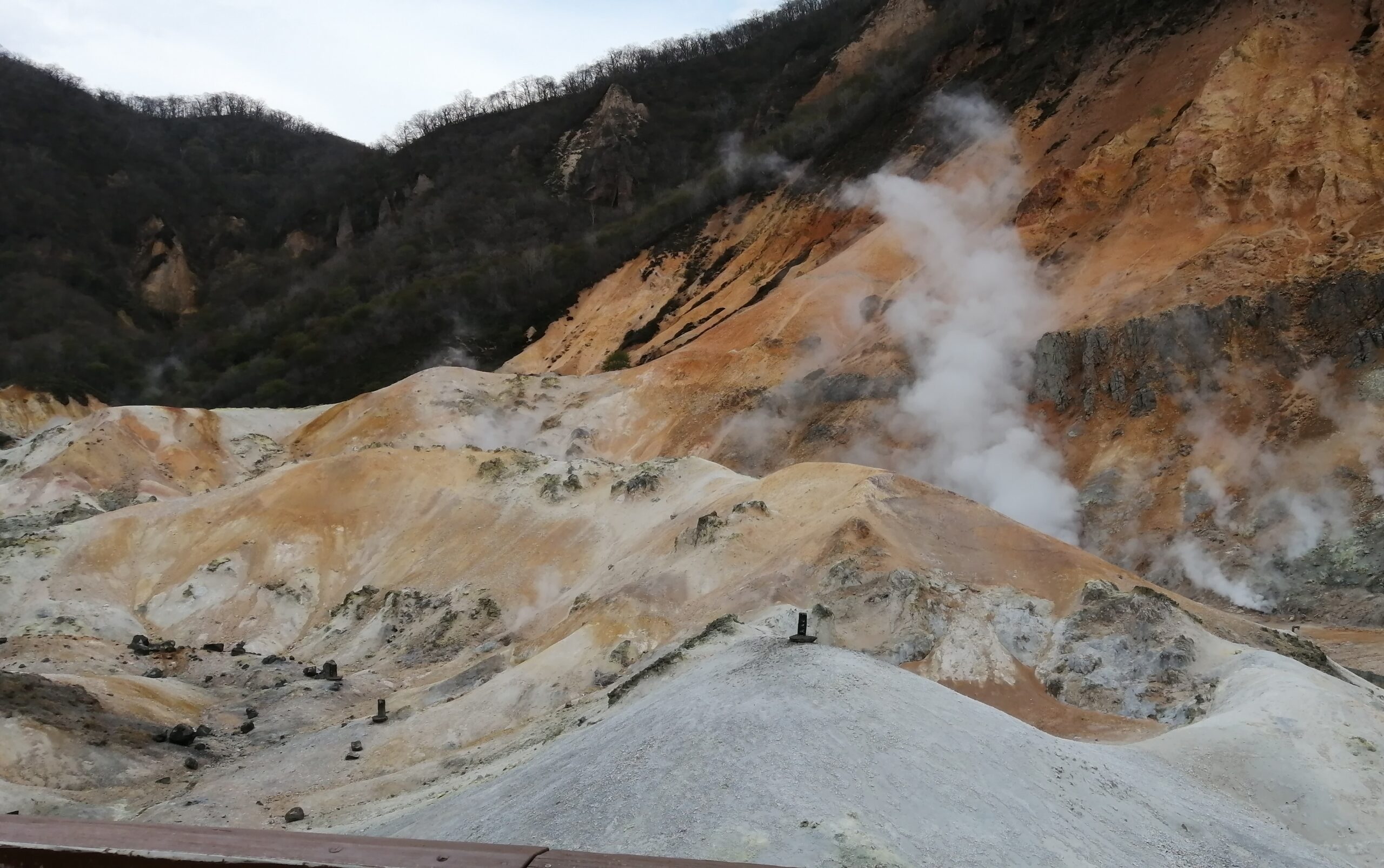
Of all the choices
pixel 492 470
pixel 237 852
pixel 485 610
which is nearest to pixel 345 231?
pixel 492 470

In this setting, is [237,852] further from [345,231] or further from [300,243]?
[300,243]

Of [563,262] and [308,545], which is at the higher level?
[563,262]

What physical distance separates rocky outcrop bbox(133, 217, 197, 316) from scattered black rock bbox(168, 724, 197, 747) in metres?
74.0

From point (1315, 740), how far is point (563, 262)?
52504mm

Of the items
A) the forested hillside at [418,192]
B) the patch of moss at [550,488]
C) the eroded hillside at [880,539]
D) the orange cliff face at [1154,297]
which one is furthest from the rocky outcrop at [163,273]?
the patch of moss at [550,488]

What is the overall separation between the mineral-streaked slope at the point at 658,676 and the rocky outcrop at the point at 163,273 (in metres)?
52.9

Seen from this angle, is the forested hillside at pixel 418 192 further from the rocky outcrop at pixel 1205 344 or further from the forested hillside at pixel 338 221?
the rocky outcrop at pixel 1205 344

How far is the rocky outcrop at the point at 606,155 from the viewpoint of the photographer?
7331 centimetres

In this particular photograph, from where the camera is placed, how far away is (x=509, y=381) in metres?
41.6

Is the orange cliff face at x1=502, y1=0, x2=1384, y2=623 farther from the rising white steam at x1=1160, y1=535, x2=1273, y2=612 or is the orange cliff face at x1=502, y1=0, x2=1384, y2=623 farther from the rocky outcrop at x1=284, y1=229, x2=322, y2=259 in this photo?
the rocky outcrop at x1=284, y1=229, x2=322, y2=259

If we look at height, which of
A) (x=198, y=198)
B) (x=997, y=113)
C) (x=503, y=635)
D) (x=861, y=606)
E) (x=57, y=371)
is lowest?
(x=503, y=635)

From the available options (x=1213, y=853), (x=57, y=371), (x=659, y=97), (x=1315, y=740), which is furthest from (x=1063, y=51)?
(x=57, y=371)

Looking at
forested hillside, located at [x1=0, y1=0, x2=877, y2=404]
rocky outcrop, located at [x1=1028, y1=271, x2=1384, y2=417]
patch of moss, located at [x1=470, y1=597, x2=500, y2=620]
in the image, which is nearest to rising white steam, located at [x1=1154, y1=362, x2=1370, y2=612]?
rocky outcrop, located at [x1=1028, y1=271, x2=1384, y2=417]

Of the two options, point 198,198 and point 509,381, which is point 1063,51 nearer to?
point 509,381
